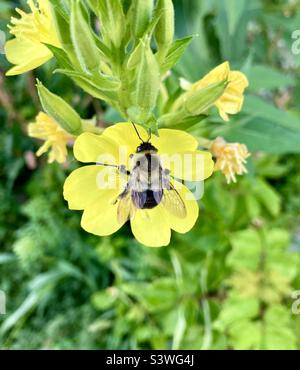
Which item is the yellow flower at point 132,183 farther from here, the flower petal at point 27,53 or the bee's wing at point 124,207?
the flower petal at point 27,53

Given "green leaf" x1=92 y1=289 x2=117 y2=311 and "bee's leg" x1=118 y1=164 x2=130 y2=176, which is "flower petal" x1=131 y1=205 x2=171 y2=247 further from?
"green leaf" x1=92 y1=289 x2=117 y2=311

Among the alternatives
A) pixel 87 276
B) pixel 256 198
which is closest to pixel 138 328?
pixel 87 276

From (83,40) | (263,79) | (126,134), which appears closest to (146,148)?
(126,134)

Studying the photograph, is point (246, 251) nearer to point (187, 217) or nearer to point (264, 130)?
point (264, 130)

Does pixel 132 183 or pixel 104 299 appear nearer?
pixel 132 183

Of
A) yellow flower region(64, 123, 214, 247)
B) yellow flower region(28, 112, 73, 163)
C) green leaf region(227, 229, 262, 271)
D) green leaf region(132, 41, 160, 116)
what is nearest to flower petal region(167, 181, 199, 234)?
yellow flower region(64, 123, 214, 247)

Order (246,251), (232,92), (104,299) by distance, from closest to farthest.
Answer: (232,92) → (246,251) → (104,299)

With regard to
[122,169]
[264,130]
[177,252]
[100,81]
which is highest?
[100,81]
